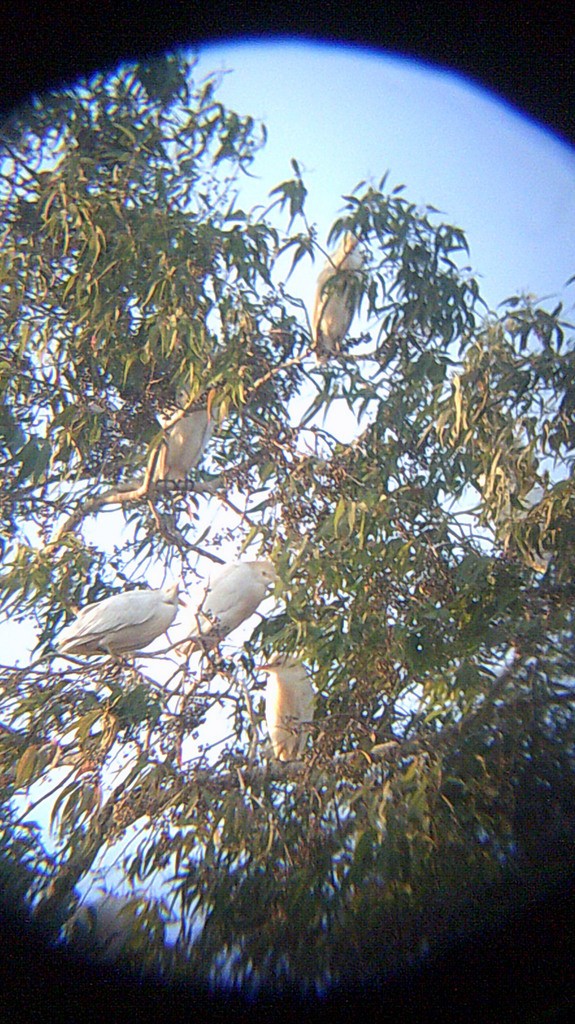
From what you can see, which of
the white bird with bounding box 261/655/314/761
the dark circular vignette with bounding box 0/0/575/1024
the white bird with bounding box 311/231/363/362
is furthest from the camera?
the white bird with bounding box 311/231/363/362

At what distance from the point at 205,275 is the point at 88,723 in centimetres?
85

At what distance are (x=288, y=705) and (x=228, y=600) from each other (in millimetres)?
218

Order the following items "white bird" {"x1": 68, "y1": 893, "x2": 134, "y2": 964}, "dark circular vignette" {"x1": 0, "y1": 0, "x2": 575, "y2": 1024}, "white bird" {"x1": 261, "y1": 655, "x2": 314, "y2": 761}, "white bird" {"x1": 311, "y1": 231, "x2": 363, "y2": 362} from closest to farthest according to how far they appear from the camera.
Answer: "dark circular vignette" {"x1": 0, "y1": 0, "x2": 575, "y2": 1024} → "white bird" {"x1": 68, "y1": 893, "x2": 134, "y2": 964} → "white bird" {"x1": 261, "y1": 655, "x2": 314, "y2": 761} → "white bird" {"x1": 311, "y1": 231, "x2": 363, "y2": 362}

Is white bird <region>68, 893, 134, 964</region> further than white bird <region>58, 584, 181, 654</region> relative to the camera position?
No

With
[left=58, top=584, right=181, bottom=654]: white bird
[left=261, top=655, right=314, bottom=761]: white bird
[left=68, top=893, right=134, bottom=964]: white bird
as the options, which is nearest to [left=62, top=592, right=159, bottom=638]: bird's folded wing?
[left=58, top=584, right=181, bottom=654]: white bird

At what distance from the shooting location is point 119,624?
1.71 meters

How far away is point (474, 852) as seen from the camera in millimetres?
1486

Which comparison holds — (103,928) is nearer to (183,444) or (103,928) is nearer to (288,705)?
(288,705)

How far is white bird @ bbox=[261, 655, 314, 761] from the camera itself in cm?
167

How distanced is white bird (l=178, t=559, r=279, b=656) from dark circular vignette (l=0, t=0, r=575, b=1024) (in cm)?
56

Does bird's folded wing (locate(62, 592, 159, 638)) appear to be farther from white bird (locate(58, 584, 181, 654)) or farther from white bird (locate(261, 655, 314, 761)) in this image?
white bird (locate(261, 655, 314, 761))

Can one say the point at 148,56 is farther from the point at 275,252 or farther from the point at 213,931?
the point at 213,931

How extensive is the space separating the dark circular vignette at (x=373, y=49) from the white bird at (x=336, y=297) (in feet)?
1.18

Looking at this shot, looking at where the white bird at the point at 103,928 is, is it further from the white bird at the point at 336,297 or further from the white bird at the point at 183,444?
the white bird at the point at 336,297
